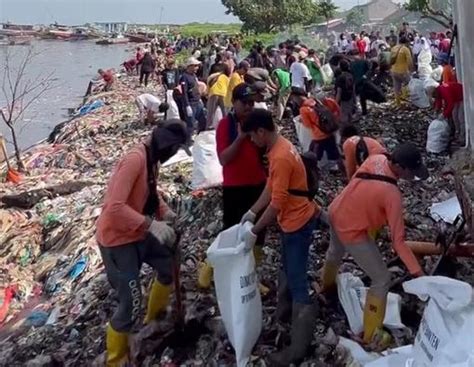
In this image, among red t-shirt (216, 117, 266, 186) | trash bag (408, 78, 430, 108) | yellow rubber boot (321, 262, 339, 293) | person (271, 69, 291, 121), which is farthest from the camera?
person (271, 69, 291, 121)

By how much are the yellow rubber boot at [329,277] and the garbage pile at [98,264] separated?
0.12m

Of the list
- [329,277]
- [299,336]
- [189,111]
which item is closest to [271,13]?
[189,111]

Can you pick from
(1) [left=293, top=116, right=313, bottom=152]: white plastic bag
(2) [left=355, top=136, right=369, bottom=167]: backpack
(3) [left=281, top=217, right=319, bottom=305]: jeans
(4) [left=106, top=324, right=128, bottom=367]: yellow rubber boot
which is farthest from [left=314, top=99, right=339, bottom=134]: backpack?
(4) [left=106, top=324, right=128, bottom=367]: yellow rubber boot

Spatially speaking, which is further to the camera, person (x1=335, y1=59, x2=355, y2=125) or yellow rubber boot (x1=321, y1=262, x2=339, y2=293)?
person (x1=335, y1=59, x2=355, y2=125)

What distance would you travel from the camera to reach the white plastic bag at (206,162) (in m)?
8.06

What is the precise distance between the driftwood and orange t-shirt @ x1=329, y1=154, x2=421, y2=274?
7.77 metres

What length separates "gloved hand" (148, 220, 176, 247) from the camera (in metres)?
4.79

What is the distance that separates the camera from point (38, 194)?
39.3ft

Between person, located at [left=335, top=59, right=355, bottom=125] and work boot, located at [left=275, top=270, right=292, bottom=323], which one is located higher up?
person, located at [left=335, top=59, right=355, bottom=125]

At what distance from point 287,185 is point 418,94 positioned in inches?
369

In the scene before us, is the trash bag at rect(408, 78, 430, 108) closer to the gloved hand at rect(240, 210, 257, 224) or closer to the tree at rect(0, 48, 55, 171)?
the tree at rect(0, 48, 55, 171)

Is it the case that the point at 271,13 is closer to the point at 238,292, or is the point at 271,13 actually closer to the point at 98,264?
the point at 98,264

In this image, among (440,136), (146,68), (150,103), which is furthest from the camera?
(146,68)

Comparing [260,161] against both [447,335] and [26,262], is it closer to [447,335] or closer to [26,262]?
[447,335]
